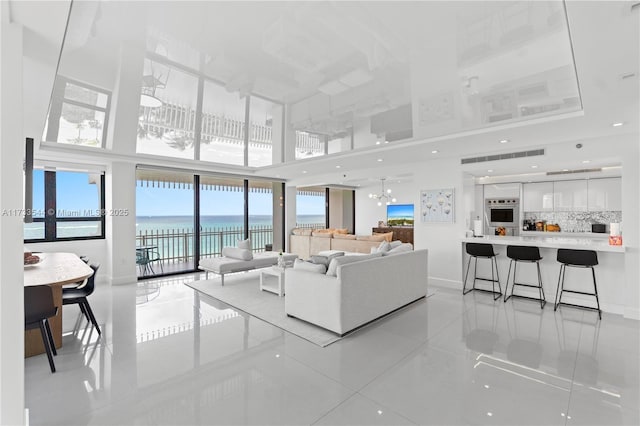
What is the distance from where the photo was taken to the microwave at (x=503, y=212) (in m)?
6.39

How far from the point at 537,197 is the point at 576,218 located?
0.84 metres

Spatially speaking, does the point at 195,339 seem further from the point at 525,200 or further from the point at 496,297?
the point at 525,200

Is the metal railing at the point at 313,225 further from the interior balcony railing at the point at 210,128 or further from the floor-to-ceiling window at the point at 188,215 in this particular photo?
the interior balcony railing at the point at 210,128

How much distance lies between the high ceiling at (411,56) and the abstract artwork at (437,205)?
152 centimetres

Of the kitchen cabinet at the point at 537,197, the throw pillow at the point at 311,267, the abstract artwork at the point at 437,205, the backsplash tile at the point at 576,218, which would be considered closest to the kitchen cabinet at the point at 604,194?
the backsplash tile at the point at 576,218

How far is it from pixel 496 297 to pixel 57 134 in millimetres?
7510

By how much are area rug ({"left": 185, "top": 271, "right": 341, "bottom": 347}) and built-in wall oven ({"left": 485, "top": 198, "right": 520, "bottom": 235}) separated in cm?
487

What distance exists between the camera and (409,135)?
430 cm

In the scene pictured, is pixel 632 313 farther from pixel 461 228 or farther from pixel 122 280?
pixel 122 280

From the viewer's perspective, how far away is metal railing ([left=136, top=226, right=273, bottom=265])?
23.3 ft

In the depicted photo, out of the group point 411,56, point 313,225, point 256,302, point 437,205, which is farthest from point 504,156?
point 313,225

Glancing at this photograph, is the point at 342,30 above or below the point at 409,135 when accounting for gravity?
above

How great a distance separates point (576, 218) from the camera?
6.09 m

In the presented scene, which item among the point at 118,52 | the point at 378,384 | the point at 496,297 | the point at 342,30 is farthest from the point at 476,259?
the point at 118,52
